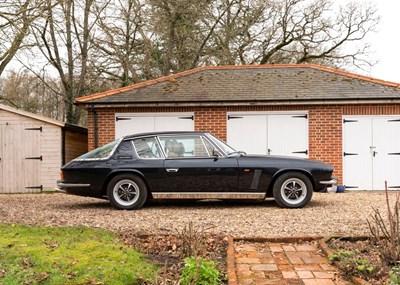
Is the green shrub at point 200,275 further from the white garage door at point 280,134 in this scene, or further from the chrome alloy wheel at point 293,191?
the white garage door at point 280,134

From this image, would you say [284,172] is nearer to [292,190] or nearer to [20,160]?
[292,190]

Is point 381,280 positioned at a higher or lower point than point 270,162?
lower

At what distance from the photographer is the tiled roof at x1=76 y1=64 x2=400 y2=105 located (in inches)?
479

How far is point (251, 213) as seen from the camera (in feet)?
24.3

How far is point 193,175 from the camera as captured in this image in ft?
26.1

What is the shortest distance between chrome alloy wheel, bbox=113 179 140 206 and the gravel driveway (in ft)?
0.90

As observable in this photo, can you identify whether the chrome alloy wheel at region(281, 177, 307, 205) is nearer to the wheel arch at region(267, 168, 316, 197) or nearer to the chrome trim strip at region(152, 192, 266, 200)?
the wheel arch at region(267, 168, 316, 197)

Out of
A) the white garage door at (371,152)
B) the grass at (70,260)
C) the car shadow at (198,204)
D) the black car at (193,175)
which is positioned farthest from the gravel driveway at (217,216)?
the white garage door at (371,152)

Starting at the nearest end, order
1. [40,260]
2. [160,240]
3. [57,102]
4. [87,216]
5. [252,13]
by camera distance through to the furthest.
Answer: [40,260] < [160,240] < [87,216] < [252,13] < [57,102]

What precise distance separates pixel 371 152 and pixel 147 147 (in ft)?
23.1

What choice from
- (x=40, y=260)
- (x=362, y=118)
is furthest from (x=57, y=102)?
(x=40, y=260)

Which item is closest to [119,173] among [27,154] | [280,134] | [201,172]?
[201,172]

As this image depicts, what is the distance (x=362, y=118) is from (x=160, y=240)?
8843 mm

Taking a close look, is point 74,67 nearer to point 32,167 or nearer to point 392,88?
point 32,167
